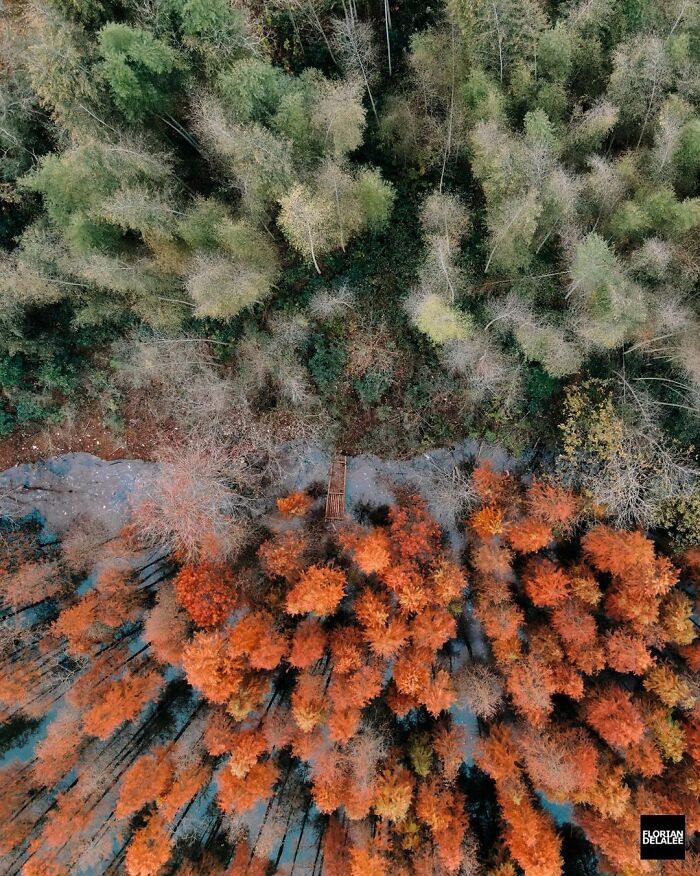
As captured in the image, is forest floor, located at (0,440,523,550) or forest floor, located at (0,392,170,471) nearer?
forest floor, located at (0,440,523,550)

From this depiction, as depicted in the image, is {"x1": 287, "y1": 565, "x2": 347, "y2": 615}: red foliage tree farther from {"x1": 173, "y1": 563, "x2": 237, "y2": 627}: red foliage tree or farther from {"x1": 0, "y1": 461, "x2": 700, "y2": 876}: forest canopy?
{"x1": 173, "y1": 563, "x2": 237, "y2": 627}: red foliage tree

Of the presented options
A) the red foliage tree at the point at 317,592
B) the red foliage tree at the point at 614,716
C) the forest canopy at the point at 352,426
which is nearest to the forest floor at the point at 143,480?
the forest canopy at the point at 352,426

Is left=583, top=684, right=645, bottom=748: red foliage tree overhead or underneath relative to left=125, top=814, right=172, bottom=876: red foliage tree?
overhead

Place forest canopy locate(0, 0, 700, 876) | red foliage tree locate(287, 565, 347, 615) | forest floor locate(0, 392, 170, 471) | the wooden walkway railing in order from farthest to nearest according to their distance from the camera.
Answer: forest floor locate(0, 392, 170, 471) < the wooden walkway railing < red foliage tree locate(287, 565, 347, 615) < forest canopy locate(0, 0, 700, 876)

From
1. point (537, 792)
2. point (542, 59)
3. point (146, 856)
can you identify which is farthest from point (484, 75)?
point (146, 856)

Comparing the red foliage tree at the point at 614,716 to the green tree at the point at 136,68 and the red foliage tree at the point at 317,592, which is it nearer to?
the red foliage tree at the point at 317,592

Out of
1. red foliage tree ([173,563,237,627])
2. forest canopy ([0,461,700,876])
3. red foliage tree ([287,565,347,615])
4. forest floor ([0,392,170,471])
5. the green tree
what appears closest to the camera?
the green tree

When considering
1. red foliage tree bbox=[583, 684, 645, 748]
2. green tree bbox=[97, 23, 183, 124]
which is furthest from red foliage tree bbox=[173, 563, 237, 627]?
green tree bbox=[97, 23, 183, 124]

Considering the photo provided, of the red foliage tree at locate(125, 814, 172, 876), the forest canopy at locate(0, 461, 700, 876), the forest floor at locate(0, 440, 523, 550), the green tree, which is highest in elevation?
A: the green tree

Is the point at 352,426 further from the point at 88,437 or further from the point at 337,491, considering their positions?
the point at 88,437
